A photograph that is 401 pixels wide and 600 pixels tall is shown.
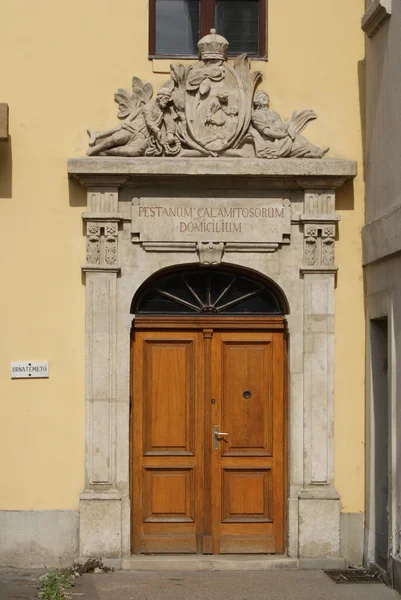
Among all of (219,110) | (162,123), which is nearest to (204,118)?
(219,110)

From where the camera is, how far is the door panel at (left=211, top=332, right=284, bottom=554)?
39.3 ft

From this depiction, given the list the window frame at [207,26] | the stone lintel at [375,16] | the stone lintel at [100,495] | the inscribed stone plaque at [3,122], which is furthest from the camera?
the window frame at [207,26]

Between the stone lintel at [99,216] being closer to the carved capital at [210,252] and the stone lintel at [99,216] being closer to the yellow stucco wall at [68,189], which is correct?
the yellow stucco wall at [68,189]

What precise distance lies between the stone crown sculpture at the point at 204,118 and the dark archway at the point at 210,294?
4.14 ft

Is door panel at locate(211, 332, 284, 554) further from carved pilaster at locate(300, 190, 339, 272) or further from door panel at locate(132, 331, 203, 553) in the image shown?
carved pilaster at locate(300, 190, 339, 272)

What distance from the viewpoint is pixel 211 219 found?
38.8 ft

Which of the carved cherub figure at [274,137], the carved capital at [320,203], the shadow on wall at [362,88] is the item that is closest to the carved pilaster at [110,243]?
the carved cherub figure at [274,137]

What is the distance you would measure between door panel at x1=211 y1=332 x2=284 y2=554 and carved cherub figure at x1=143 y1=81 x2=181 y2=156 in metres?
2.01

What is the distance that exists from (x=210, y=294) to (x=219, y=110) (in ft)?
6.17

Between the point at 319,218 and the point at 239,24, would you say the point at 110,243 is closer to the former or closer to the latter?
the point at 319,218

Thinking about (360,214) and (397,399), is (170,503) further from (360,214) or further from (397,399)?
(360,214)

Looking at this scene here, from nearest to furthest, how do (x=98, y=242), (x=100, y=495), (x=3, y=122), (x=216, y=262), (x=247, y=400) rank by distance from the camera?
(x=3, y=122) → (x=100, y=495) → (x=98, y=242) → (x=216, y=262) → (x=247, y=400)

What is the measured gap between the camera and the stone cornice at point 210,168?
11570 millimetres

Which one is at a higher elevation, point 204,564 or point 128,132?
point 128,132
